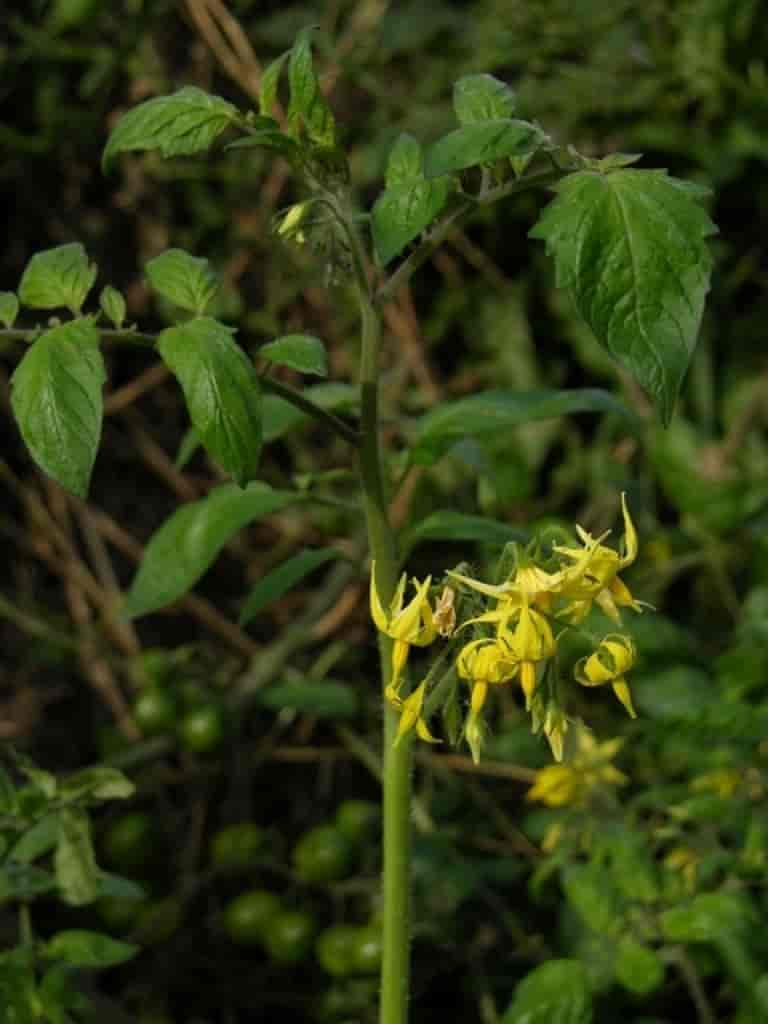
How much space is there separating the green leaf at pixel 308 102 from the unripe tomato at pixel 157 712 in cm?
143

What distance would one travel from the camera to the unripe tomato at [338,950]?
239cm

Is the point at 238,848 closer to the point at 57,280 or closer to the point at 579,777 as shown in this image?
the point at 579,777

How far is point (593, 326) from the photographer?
4.12 feet

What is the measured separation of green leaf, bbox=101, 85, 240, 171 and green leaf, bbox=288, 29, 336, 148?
54 mm

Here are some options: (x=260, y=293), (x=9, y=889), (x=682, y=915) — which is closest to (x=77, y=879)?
(x=9, y=889)

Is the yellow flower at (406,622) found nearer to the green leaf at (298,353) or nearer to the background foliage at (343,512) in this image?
the green leaf at (298,353)

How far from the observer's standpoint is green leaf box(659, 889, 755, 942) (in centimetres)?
189

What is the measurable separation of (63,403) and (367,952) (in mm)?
1292

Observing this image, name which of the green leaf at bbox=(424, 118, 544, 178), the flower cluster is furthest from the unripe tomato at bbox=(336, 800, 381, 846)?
the green leaf at bbox=(424, 118, 544, 178)

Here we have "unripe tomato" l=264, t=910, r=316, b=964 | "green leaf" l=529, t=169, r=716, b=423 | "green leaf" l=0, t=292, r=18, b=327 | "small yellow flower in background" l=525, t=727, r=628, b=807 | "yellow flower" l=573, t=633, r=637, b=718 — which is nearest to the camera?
"green leaf" l=529, t=169, r=716, b=423

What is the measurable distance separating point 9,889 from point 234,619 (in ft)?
4.68

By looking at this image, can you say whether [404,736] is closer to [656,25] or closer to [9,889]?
[9,889]

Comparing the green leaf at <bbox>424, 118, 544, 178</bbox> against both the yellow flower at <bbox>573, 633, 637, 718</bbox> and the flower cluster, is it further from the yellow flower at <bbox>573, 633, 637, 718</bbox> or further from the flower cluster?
the yellow flower at <bbox>573, 633, 637, 718</bbox>

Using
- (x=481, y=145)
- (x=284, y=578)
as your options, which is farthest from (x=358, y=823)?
(x=481, y=145)
